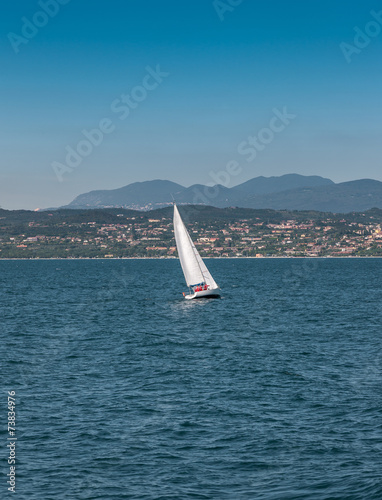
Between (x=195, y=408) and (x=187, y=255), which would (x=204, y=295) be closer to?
(x=187, y=255)

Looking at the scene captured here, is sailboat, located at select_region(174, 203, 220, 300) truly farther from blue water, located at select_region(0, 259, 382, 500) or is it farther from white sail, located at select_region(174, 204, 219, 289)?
blue water, located at select_region(0, 259, 382, 500)

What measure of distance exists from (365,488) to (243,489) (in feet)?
17.7

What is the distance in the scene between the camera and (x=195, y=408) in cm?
3934

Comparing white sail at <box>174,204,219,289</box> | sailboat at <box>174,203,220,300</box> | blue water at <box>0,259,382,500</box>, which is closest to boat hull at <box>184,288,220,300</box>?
sailboat at <box>174,203,220,300</box>

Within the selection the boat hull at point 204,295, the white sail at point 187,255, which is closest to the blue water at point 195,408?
the white sail at point 187,255

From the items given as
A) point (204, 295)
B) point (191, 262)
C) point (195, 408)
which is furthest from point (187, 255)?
point (195, 408)

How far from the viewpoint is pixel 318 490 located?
89.4 feet

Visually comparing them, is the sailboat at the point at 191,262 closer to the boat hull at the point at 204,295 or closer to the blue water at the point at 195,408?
the boat hull at the point at 204,295

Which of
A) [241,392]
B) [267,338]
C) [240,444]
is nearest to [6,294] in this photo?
[267,338]

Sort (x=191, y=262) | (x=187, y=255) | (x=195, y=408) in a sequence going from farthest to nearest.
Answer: (x=187, y=255) < (x=191, y=262) < (x=195, y=408)

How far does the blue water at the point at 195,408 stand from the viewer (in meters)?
28.4

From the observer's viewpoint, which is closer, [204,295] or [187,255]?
[187,255]

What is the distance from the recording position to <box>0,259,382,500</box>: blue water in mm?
28422

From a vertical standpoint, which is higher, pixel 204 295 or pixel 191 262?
pixel 191 262
